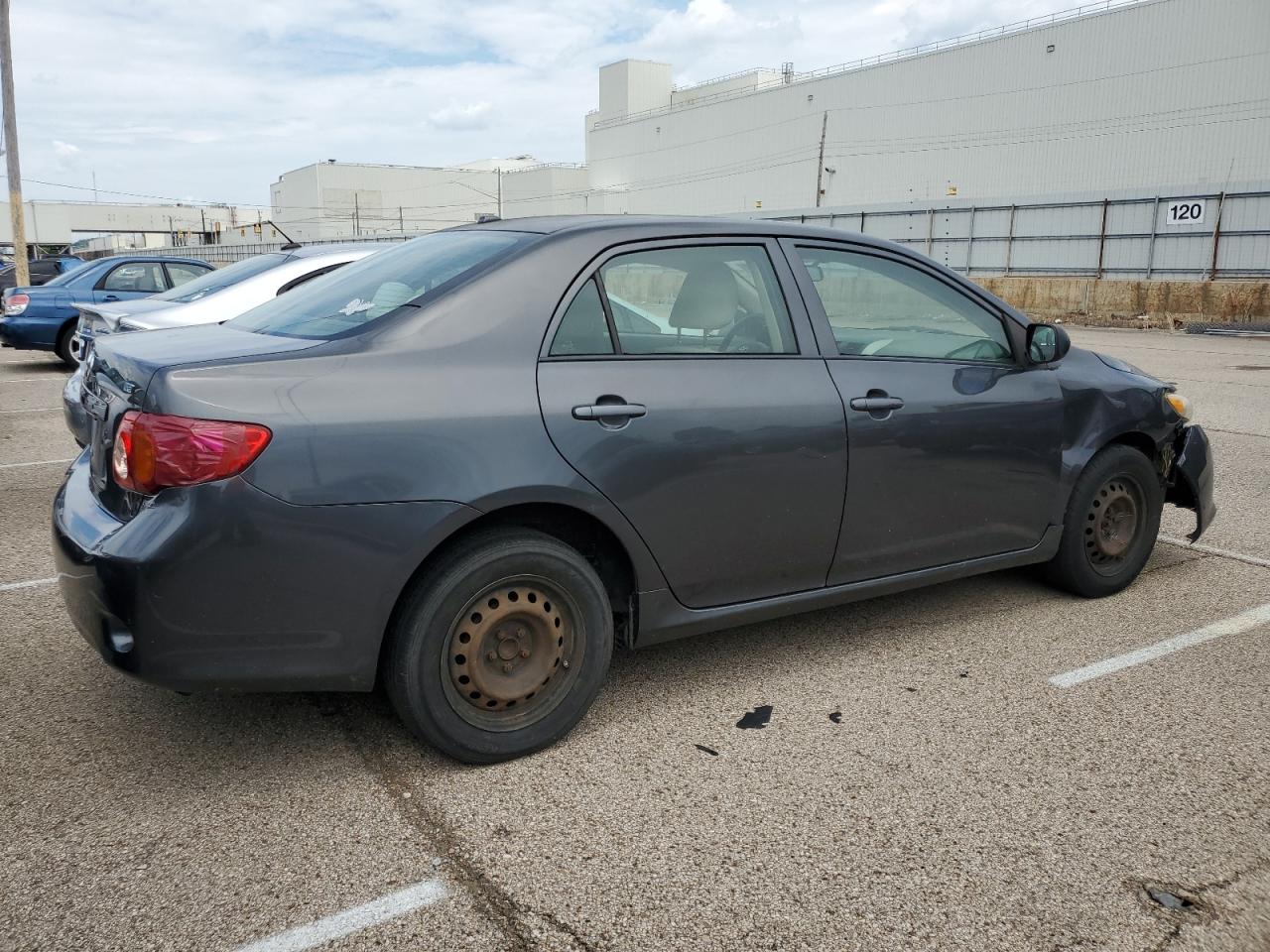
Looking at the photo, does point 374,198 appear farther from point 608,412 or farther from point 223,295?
point 608,412

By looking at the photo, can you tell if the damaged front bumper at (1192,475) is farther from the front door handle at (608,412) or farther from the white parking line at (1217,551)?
the front door handle at (608,412)

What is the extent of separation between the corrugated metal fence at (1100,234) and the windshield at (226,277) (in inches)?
632

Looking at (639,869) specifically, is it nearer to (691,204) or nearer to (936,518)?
(936,518)

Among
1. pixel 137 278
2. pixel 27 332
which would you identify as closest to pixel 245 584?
pixel 27 332

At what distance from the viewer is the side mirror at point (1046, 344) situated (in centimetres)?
417

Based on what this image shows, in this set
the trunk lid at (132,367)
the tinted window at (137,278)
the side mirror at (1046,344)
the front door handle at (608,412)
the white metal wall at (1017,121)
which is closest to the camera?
the trunk lid at (132,367)

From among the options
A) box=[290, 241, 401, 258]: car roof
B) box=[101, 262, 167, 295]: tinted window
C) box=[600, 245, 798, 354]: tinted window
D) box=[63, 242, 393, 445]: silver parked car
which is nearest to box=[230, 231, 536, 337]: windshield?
box=[600, 245, 798, 354]: tinted window

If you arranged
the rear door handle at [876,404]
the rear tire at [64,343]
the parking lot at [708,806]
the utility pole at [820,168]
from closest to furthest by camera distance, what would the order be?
the parking lot at [708,806]
the rear door handle at [876,404]
the rear tire at [64,343]
the utility pole at [820,168]

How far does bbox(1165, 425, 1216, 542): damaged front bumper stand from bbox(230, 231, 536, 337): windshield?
324cm

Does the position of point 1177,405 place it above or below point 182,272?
below

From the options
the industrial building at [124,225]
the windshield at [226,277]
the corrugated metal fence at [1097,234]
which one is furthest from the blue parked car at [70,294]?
the industrial building at [124,225]

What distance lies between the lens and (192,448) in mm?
2646

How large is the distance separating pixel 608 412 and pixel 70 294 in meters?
12.9

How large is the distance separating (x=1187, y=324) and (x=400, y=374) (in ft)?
77.7
